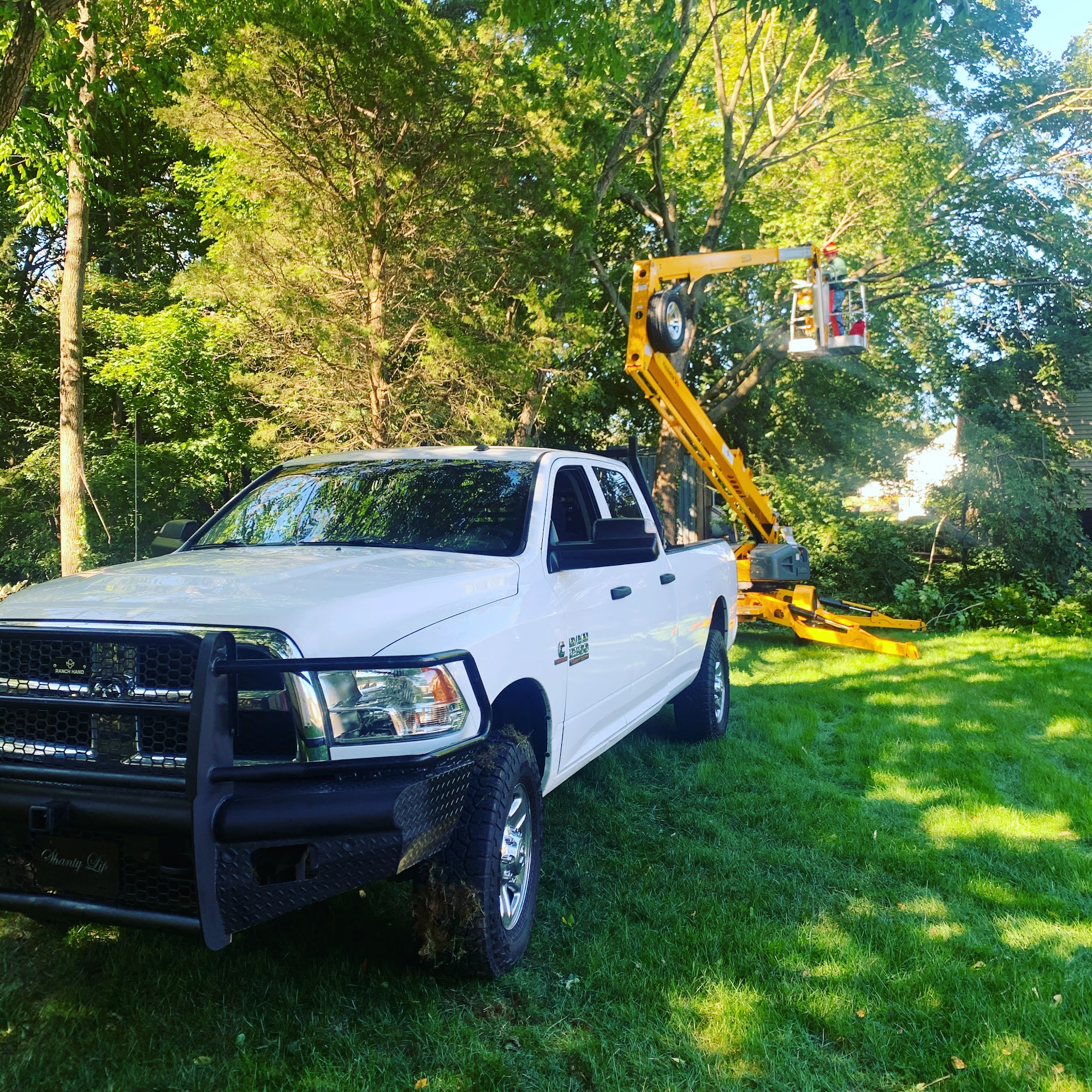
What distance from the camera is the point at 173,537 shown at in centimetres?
500

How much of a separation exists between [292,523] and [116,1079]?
2.43 m

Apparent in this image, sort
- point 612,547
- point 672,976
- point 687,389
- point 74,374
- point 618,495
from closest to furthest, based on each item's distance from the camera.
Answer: point 672,976
point 612,547
point 618,495
point 687,389
point 74,374

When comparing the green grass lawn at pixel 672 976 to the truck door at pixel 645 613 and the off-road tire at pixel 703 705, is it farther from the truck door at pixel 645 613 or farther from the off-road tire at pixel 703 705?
the off-road tire at pixel 703 705

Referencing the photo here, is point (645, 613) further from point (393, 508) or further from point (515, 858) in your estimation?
point (515, 858)

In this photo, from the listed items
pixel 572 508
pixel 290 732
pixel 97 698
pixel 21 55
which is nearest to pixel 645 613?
pixel 572 508

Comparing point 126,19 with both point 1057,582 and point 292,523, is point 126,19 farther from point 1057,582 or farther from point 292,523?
point 1057,582

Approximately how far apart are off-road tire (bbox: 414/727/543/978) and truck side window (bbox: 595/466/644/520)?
2395 mm

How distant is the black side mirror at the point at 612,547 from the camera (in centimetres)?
420

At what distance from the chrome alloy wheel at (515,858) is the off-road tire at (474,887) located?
4.8 inches

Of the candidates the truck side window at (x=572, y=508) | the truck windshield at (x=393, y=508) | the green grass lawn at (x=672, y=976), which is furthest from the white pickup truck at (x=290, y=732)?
the truck side window at (x=572, y=508)

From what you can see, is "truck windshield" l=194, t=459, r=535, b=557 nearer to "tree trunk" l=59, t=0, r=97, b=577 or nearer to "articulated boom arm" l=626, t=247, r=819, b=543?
"articulated boom arm" l=626, t=247, r=819, b=543

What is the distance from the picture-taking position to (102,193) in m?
11.9

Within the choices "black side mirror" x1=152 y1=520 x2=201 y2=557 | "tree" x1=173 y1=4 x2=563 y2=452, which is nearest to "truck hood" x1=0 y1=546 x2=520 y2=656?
"black side mirror" x1=152 y1=520 x2=201 y2=557

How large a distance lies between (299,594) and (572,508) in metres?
2.21
